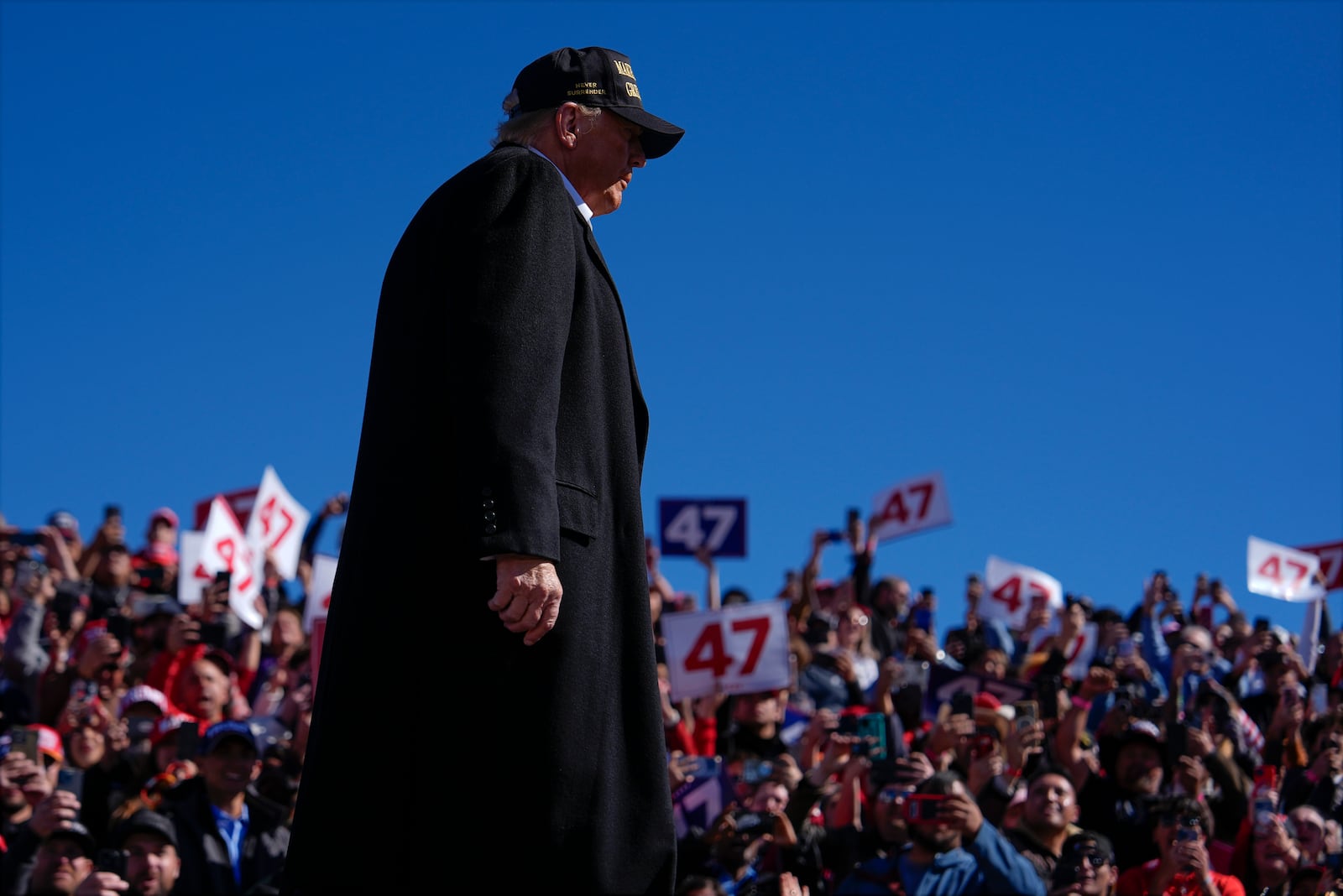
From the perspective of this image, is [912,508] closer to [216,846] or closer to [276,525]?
[276,525]

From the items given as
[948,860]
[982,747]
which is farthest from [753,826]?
[982,747]

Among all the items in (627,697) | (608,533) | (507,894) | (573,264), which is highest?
(573,264)

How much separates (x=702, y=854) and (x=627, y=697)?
5400 millimetres

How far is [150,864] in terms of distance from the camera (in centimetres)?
800

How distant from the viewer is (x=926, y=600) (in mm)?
17859

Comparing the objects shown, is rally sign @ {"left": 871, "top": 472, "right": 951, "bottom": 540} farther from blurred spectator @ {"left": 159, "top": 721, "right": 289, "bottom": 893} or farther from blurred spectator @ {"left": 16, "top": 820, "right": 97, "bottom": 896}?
blurred spectator @ {"left": 16, "top": 820, "right": 97, "bottom": 896}

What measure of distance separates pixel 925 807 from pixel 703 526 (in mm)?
9517

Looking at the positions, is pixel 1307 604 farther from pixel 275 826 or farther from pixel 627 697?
pixel 627 697

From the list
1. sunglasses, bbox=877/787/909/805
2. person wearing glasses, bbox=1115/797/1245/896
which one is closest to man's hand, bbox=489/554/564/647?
person wearing glasses, bbox=1115/797/1245/896

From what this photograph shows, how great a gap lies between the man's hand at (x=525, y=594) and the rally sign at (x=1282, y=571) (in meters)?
16.1

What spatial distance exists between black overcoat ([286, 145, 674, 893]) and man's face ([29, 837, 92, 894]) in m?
5.18

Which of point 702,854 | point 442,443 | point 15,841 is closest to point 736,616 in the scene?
point 702,854

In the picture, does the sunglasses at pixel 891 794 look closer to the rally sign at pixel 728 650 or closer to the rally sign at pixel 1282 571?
the rally sign at pixel 728 650

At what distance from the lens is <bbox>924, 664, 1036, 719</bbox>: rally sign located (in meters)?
11.1
